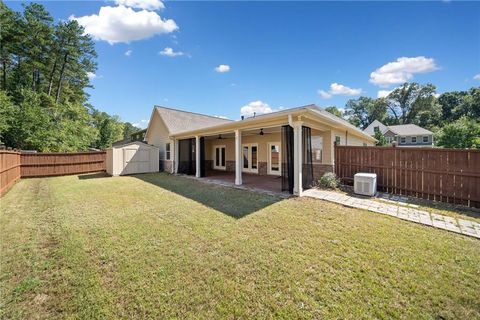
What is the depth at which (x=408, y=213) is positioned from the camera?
5.25m

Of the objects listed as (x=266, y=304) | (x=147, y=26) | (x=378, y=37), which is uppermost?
(x=147, y=26)

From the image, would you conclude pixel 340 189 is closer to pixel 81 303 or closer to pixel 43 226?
pixel 81 303

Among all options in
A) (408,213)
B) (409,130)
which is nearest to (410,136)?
(409,130)

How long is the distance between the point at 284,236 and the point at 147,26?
12463 mm

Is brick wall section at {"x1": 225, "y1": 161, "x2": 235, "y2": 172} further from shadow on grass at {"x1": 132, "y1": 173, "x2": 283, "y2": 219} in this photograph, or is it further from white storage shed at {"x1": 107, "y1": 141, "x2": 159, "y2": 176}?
shadow on grass at {"x1": 132, "y1": 173, "x2": 283, "y2": 219}

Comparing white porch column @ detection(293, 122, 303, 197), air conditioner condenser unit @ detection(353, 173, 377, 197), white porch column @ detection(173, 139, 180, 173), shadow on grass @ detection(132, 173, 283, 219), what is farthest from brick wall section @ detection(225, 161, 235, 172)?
air conditioner condenser unit @ detection(353, 173, 377, 197)

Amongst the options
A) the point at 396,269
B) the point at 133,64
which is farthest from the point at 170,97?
the point at 396,269

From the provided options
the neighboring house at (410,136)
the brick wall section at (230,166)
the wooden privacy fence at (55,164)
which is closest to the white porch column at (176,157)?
the brick wall section at (230,166)

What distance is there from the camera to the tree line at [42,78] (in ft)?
48.8

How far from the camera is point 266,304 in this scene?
7.34 ft

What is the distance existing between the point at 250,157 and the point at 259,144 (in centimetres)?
121

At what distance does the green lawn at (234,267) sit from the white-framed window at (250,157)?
780cm

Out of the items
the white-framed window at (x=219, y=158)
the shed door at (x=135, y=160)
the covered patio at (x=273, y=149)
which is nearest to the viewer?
the covered patio at (x=273, y=149)

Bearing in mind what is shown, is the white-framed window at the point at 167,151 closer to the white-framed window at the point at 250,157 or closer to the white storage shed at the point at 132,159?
the white storage shed at the point at 132,159
